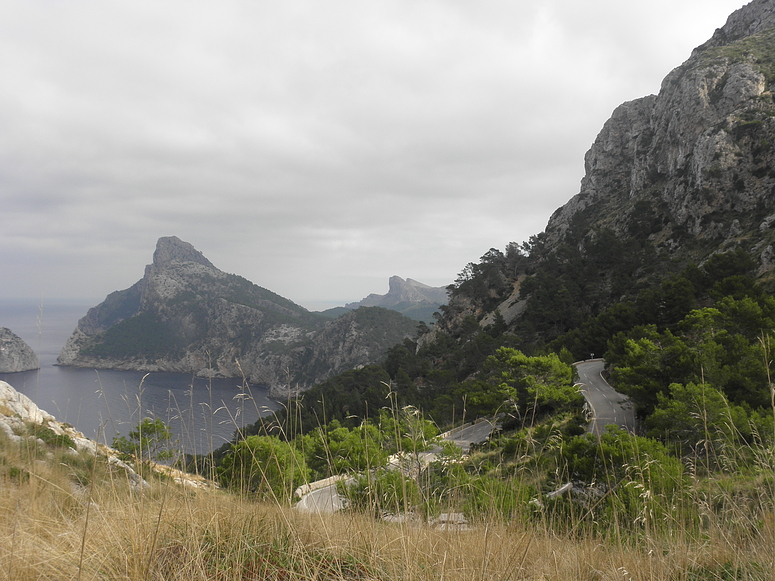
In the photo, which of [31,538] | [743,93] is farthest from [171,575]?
[743,93]

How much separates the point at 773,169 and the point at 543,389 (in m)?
42.4

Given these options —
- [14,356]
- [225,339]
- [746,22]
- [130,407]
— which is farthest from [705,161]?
[14,356]

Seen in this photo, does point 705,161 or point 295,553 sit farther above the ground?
point 705,161

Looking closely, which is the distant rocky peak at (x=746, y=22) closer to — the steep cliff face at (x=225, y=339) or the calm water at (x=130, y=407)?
the calm water at (x=130, y=407)

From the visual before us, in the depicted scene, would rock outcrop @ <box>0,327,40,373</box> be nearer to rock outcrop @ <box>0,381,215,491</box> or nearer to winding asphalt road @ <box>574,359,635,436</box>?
rock outcrop @ <box>0,381,215,491</box>

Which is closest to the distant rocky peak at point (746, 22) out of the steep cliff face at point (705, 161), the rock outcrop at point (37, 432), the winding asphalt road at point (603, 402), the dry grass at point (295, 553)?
the steep cliff face at point (705, 161)

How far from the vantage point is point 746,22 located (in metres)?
69.7

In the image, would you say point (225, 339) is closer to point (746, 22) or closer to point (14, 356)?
point (14, 356)

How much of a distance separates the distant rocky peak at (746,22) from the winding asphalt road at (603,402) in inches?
2890

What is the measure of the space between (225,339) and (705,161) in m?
164

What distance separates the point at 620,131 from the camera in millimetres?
76812

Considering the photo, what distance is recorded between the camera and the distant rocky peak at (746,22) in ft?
215

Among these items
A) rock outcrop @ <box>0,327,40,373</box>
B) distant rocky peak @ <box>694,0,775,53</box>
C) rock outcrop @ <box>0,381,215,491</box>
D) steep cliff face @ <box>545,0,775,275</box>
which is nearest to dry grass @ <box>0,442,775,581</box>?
rock outcrop @ <box>0,381,215,491</box>

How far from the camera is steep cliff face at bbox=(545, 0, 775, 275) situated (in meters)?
41.7
